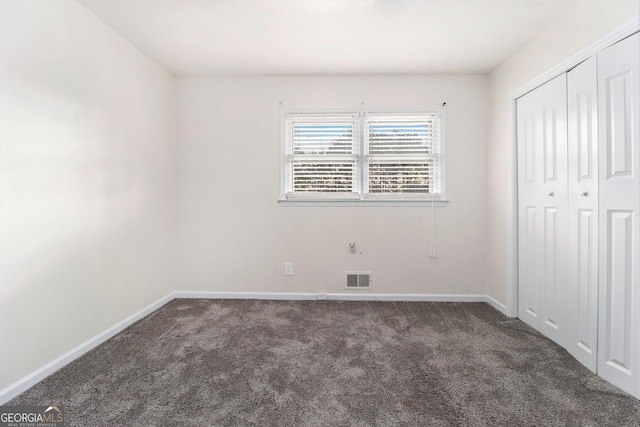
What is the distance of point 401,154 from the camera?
10.8 feet

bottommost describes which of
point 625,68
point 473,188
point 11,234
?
point 11,234

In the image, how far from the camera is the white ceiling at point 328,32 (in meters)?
2.11

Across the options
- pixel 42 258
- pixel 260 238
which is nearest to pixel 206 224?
pixel 260 238

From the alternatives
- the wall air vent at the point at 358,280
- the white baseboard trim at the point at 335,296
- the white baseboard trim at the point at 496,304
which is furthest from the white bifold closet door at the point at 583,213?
the wall air vent at the point at 358,280

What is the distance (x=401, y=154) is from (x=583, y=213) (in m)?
1.71

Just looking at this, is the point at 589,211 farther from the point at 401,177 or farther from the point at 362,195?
the point at 362,195

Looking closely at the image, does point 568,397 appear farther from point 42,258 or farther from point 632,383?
point 42,258

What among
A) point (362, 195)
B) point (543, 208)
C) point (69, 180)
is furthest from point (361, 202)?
point (69, 180)

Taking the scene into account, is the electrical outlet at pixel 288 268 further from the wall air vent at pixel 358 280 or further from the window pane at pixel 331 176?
the window pane at pixel 331 176

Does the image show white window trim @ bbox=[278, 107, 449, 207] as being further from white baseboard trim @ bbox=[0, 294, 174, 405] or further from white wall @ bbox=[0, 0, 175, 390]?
white baseboard trim @ bbox=[0, 294, 174, 405]

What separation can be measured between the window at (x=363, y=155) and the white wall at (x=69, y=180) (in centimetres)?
147

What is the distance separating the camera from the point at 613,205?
1741 mm

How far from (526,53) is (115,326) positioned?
4.20 meters

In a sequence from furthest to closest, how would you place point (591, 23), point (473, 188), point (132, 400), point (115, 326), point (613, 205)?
1. point (473, 188)
2. point (115, 326)
3. point (591, 23)
4. point (613, 205)
5. point (132, 400)
